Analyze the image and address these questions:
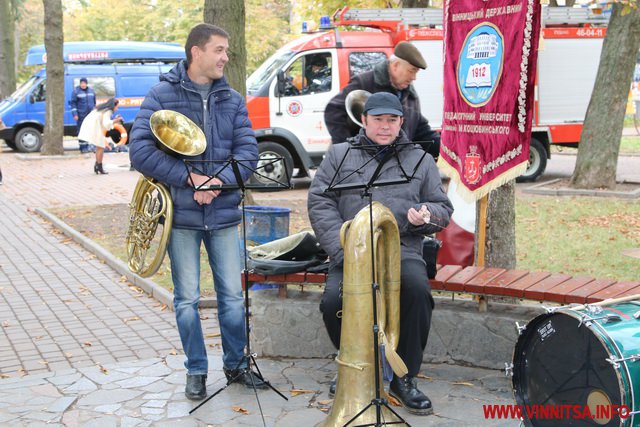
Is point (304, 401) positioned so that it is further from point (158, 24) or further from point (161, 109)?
point (158, 24)

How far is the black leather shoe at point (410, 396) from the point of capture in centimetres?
438

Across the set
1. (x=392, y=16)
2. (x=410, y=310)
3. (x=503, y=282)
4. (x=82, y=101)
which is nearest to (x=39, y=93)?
(x=82, y=101)

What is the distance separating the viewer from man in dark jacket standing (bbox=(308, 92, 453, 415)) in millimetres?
4398

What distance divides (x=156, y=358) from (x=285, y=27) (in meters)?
32.7

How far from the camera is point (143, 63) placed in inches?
939

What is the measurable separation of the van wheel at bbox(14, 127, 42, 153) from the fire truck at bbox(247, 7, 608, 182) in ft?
33.9

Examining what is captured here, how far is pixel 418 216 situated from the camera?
14.2 feet

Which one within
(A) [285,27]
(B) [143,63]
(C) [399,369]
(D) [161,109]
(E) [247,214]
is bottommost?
Answer: (C) [399,369]

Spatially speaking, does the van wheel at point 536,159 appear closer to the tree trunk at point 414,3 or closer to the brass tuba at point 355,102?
the tree trunk at point 414,3

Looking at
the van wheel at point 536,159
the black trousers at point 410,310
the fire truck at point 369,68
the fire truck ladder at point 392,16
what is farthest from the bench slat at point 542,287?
the van wheel at point 536,159

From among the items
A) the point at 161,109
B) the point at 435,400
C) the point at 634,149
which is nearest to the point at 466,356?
the point at 435,400

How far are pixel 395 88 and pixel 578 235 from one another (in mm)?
4343

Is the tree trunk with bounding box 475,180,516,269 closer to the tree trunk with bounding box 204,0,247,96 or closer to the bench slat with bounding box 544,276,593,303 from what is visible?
the bench slat with bounding box 544,276,593,303

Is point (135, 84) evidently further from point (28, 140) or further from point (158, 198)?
point (158, 198)
